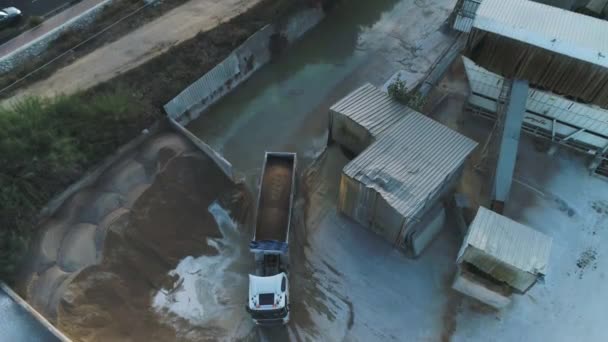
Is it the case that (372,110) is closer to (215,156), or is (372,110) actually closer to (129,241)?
(215,156)

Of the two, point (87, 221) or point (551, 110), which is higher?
point (551, 110)

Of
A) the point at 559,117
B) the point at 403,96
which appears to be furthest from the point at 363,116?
the point at 559,117

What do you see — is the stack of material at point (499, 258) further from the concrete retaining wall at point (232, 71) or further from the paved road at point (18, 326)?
the concrete retaining wall at point (232, 71)

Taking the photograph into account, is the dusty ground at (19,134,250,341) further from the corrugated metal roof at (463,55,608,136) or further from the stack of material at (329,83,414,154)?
the corrugated metal roof at (463,55,608,136)

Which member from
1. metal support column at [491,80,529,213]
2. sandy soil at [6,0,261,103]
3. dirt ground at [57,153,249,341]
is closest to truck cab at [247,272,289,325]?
dirt ground at [57,153,249,341]

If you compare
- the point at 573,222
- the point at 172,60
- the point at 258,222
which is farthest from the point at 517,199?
the point at 172,60

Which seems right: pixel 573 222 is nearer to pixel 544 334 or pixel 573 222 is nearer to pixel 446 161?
pixel 544 334
